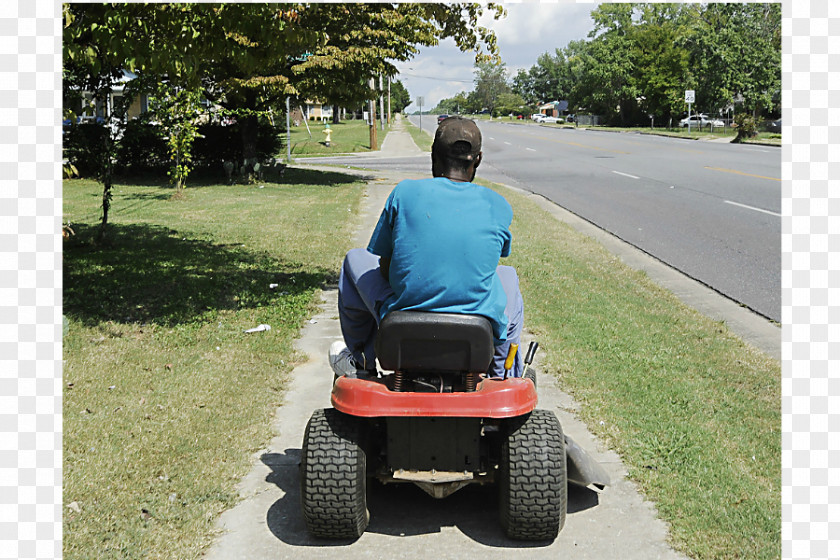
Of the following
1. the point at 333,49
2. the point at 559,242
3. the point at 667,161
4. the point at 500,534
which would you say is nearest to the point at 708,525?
the point at 500,534

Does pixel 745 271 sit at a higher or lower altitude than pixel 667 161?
lower

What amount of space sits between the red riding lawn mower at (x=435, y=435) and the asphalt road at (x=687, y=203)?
4845 millimetres

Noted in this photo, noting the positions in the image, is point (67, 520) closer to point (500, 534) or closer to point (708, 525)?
point (500, 534)

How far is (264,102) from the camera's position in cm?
1909

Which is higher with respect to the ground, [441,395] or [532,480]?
[441,395]

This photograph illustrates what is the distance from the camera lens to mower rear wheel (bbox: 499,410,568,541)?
10.7 feet

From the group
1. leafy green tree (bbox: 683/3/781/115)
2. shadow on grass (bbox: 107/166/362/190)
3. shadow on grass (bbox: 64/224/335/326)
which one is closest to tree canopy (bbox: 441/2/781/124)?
leafy green tree (bbox: 683/3/781/115)

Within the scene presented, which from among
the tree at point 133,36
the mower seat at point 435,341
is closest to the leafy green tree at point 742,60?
the tree at point 133,36

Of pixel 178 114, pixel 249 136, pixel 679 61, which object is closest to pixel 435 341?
pixel 178 114

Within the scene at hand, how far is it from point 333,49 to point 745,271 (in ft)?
35.8

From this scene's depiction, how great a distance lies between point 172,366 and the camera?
5637 millimetres

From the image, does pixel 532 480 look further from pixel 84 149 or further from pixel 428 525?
pixel 84 149

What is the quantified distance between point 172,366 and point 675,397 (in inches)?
130

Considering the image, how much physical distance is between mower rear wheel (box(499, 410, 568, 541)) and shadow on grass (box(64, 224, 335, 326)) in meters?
4.16
